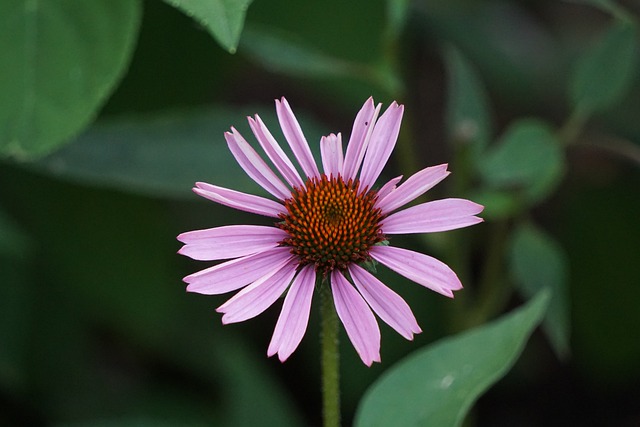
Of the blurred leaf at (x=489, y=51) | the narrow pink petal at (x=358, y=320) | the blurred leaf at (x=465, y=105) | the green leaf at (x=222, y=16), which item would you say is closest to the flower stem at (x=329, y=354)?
the narrow pink petal at (x=358, y=320)

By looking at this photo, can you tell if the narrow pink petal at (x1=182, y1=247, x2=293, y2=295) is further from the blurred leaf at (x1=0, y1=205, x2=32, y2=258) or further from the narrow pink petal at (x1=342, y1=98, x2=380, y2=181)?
the blurred leaf at (x1=0, y1=205, x2=32, y2=258)

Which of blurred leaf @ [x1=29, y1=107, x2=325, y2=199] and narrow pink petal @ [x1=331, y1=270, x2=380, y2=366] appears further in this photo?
blurred leaf @ [x1=29, y1=107, x2=325, y2=199]

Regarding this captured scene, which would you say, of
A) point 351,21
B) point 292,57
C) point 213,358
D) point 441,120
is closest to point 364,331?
point 292,57

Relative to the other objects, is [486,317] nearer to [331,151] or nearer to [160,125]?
[160,125]

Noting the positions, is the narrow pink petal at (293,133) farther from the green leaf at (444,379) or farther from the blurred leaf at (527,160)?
the blurred leaf at (527,160)

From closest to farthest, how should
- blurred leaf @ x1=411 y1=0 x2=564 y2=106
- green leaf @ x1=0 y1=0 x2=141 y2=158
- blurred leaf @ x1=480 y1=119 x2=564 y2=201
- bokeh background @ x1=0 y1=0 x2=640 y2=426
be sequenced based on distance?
green leaf @ x1=0 y1=0 x2=141 y2=158
blurred leaf @ x1=480 y1=119 x2=564 y2=201
bokeh background @ x1=0 y1=0 x2=640 y2=426
blurred leaf @ x1=411 y1=0 x2=564 y2=106

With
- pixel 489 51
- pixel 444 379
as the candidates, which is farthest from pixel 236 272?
pixel 489 51

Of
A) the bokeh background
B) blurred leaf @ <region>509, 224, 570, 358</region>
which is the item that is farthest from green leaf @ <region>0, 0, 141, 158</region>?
blurred leaf @ <region>509, 224, 570, 358</region>
